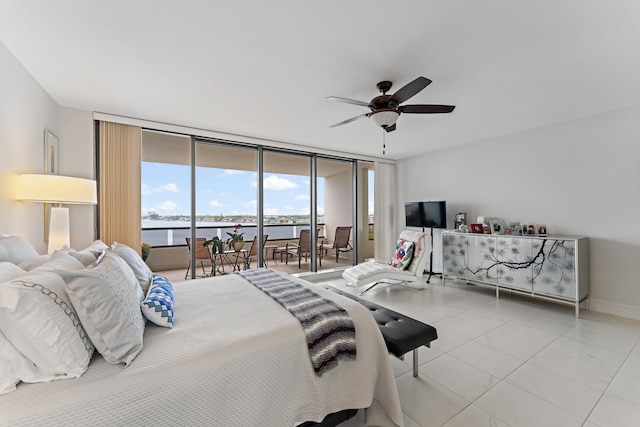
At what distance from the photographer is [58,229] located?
Answer: 257 centimetres

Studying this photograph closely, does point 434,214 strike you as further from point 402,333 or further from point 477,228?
point 402,333

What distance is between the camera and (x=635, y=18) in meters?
1.85

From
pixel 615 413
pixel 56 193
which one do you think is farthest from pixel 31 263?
pixel 615 413

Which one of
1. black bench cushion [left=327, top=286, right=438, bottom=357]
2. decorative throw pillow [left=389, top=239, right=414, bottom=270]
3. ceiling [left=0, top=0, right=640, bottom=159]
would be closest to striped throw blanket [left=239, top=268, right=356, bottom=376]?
black bench cushion [left=327, top=286, right=438, bottom=357]

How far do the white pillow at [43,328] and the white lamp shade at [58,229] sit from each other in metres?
1.78

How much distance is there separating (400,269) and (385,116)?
2.77 meters

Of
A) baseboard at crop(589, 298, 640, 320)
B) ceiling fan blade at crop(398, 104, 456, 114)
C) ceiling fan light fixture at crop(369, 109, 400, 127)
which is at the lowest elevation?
baseboard at crop(589, 298, 640, 320)

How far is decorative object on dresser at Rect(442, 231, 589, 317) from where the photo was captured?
3.52 m

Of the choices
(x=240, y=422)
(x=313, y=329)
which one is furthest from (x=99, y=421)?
(x=313, y=329)

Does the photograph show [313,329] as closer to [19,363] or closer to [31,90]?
[19,363]

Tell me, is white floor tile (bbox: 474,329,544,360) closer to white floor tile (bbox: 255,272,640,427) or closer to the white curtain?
white floor tile (bbox: 255,272,640,427)

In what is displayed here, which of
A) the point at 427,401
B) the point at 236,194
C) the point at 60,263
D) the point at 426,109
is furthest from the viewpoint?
the point at 236,194

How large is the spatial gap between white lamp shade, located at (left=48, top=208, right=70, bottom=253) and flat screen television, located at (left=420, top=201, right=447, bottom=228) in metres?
5.18

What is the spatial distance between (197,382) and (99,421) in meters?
0.33
